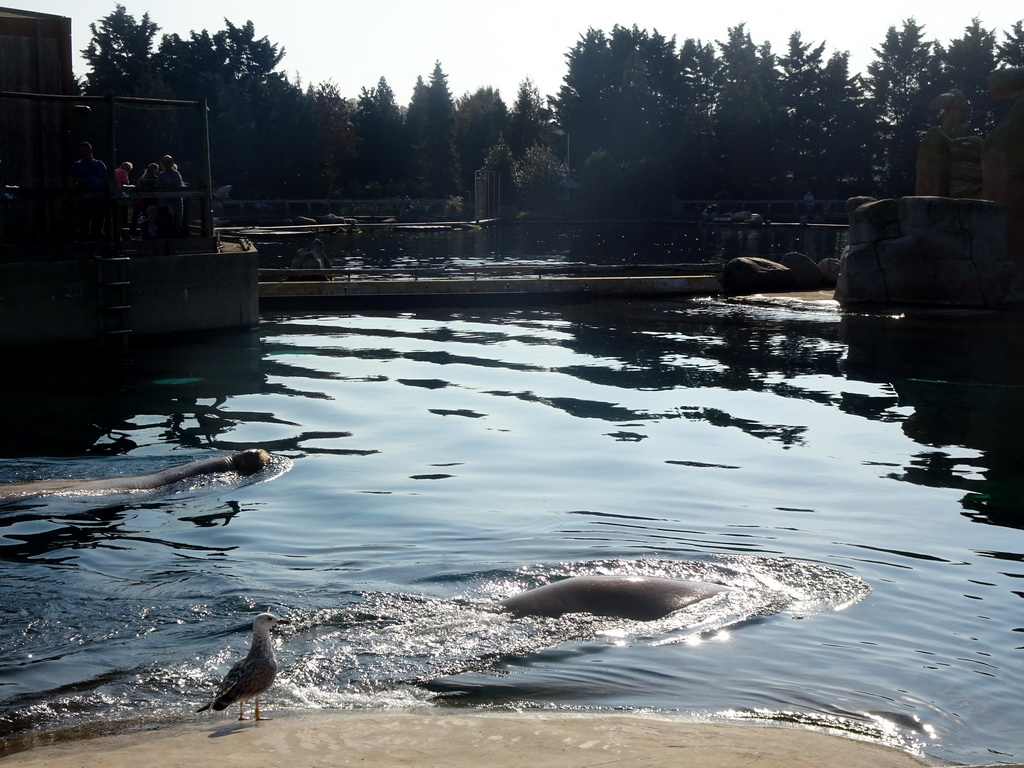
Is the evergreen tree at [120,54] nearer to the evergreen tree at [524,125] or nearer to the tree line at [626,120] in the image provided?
the tree line at [626,120]

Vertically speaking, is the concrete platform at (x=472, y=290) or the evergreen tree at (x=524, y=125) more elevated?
the evergreen tree at (x=524, y=125)

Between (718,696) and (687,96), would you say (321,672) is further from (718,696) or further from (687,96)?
(687,96)

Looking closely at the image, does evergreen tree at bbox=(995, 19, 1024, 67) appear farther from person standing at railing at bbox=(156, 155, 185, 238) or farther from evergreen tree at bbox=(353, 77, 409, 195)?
person standing at railing at bbox=(156, 155, 185, 238)

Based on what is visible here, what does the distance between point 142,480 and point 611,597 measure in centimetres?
520

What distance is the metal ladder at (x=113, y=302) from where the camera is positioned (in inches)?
707

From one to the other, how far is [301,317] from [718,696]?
1937cm

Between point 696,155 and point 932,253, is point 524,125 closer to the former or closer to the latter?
point 696,155

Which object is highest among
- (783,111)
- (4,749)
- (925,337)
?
(783,111)

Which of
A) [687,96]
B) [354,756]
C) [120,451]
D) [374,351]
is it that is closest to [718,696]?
[354,756]

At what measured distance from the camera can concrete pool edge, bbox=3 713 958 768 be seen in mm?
5484

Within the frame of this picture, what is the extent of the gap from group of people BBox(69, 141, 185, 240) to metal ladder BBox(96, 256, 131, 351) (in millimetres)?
558

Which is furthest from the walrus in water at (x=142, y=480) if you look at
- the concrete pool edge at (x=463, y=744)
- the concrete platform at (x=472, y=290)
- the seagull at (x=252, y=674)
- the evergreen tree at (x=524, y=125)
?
the evergreen tree at (x=524, y=125)

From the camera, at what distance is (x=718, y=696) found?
672 cm

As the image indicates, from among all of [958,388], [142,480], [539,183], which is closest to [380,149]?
[539,183]
